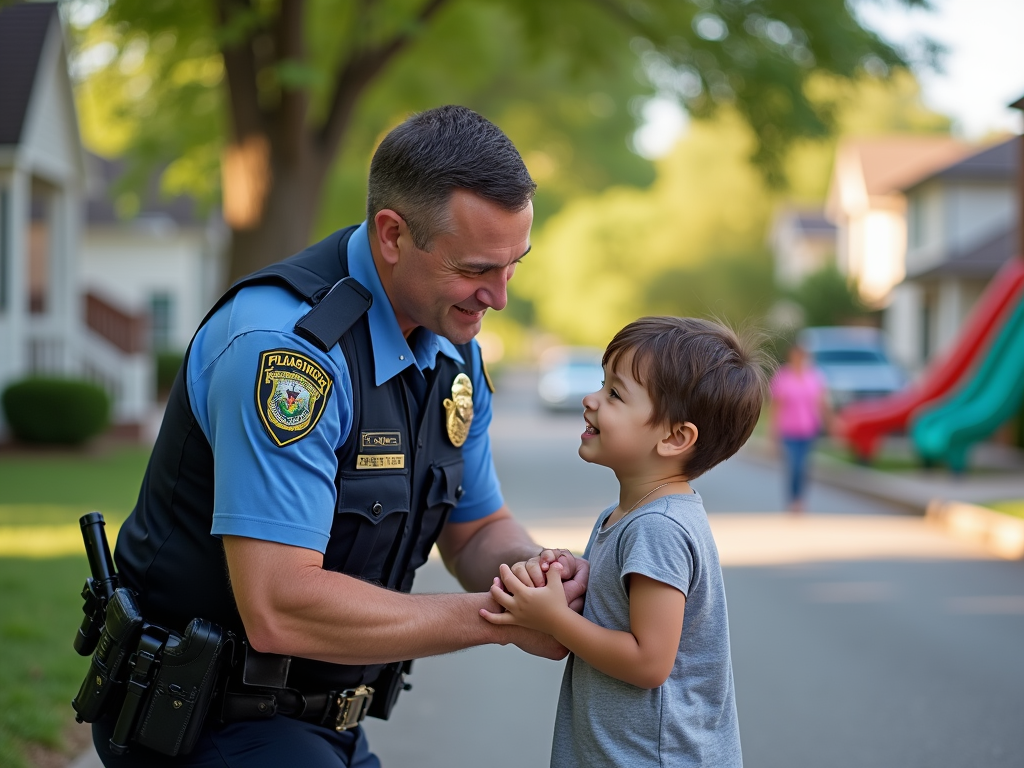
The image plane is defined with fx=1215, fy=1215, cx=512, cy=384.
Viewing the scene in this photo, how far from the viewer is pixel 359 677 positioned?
2.86 meters

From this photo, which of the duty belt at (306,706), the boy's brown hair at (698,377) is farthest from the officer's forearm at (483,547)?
the boy's brown hair at (698,377)

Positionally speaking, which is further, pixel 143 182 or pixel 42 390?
pixel 143 182

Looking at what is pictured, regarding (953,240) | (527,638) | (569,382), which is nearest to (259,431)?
(527,638)

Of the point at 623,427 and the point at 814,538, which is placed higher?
the point at 623,427

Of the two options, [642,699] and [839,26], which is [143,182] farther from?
[642,699]

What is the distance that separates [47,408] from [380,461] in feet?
53.2

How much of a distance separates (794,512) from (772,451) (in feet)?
29.7

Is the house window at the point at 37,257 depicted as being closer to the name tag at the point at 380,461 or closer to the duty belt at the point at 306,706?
the duty belt at the point at 306,706

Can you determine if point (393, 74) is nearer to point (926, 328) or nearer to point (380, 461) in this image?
point (380, 461)

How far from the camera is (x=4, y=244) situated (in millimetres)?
18109

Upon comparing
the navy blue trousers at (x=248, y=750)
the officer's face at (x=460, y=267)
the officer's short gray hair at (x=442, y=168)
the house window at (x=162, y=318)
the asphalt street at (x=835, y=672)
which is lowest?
the asphalt street at (x=835, y=672)

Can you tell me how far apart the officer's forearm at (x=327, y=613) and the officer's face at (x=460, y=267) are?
65cm

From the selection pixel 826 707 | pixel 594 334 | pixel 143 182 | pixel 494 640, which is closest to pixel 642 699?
pixel 494 640

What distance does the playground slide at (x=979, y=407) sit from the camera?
16672 mm
